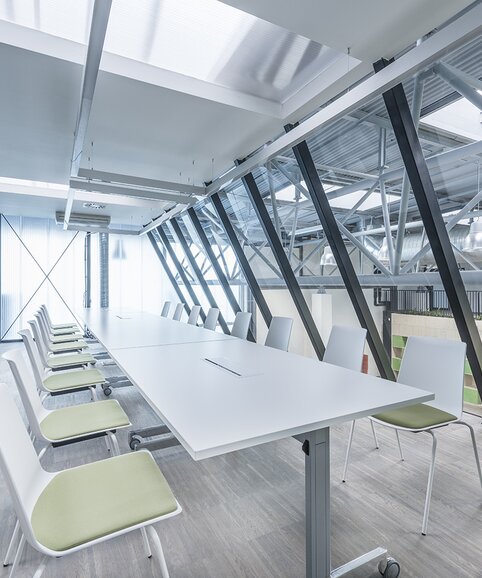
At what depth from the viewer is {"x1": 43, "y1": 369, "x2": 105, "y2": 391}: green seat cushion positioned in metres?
3.13

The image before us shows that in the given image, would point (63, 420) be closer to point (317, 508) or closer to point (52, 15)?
point (317, 508)

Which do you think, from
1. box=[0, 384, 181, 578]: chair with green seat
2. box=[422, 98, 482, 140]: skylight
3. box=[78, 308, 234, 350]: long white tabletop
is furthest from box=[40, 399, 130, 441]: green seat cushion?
box=[422, 98, 482, 140]: skylight

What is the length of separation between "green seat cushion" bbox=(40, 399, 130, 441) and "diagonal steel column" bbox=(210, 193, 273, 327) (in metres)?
3.30

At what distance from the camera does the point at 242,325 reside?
4816mm

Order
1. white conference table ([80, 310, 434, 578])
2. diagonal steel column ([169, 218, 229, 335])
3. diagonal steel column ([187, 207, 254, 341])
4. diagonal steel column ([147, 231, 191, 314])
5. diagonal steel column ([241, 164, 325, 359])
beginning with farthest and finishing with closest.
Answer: diagonal steel column ([147, 231, 191, 314])
diagonal steel column ([169, 218, 229, 335])
diagonal steel column ([187, 207, 254, 341])
diagonal steel column ([241, 164, 325, 359])
white conference table ([80, 310, 434, 578])

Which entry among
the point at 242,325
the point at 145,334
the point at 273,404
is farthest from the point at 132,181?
the point at 273,404

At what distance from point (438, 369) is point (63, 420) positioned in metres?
2.40

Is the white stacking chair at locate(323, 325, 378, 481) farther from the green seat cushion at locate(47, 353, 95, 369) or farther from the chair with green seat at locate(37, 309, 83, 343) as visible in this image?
the chair with green seat at locate(37, 309, 83, 343)

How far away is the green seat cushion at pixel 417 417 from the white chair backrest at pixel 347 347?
22.7 inches

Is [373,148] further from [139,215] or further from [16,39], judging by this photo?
[139,215]

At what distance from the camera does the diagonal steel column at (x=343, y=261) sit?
377 centimetres

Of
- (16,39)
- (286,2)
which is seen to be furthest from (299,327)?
(16,39)

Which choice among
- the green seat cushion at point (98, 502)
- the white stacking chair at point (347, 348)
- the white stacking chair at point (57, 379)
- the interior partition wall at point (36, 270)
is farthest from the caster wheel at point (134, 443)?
the interior partition wall at point (36, 270)

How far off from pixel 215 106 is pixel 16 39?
1.63 meters
